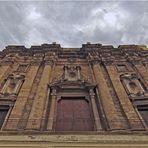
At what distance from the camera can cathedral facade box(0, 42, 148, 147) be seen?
33.9ft

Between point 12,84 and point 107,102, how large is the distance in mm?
6508

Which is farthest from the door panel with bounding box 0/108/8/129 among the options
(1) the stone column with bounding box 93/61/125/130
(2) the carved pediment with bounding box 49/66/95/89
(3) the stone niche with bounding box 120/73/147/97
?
(3) the stone niche with bounding box 120/73/147/97

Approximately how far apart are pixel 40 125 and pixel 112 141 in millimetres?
3505

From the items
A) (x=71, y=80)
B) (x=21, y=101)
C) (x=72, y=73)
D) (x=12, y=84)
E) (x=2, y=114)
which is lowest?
(x=2, y=114)

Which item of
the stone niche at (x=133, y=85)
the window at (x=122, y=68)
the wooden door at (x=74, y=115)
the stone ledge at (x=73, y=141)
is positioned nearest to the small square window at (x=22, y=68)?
the wooden door at (x=74, y=115)

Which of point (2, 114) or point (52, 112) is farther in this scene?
point (2, 114)

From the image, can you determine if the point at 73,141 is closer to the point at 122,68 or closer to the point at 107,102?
the point at 107,102

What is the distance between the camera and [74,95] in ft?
48.7

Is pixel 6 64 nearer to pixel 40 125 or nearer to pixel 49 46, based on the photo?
pixel 49 46

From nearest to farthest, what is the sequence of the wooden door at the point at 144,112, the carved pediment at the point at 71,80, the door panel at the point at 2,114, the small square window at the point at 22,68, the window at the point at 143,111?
the door panel at the point at 2,114, the wooden door at the point at 144,112, the window at the point at 143,111, the carved pediment at the point at 71,80, the small square window at the point at 22,68

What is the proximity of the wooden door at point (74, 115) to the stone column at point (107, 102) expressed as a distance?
92 centimetres

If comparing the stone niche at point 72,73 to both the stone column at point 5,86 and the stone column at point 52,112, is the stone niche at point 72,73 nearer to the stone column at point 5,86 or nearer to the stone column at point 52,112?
A: the stone column at point 52,112

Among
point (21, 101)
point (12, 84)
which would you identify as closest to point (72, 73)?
point (12, 84)

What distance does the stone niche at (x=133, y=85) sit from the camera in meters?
14.7
